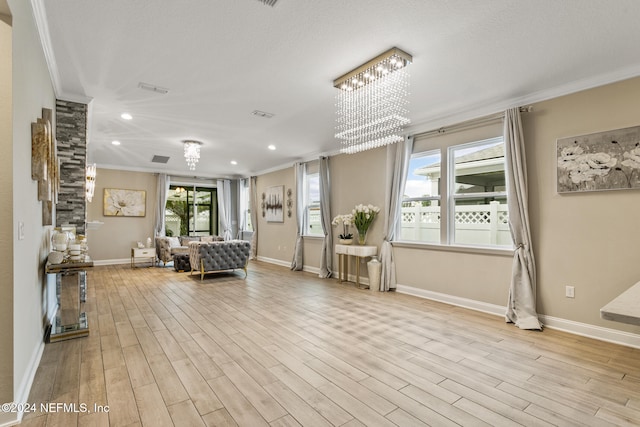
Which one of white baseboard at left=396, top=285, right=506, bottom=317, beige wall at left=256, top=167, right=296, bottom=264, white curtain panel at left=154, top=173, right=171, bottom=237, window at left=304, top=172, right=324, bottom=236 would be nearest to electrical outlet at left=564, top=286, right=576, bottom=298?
white baseboard at left=396, top=285, right=506, bottom=317

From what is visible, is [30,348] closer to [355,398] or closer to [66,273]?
[66,273]

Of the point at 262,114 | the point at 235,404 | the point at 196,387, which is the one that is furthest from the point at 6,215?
the point at 262,114

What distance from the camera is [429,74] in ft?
10.7

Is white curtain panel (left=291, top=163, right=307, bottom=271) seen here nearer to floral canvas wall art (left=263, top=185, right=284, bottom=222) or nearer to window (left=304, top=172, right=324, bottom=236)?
window (left=304, top=172, right=324, bottom=236)

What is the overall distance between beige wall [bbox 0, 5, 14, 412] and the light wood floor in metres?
0.36

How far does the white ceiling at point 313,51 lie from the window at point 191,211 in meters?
5.53

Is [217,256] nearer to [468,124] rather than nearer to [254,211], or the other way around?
[254,211]

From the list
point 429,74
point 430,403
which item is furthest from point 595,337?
point 429,74

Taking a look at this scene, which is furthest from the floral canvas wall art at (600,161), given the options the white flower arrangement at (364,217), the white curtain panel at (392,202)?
the white flower arrangement at (364,217)

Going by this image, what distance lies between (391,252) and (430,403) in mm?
3285

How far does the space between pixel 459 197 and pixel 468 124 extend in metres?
1.03

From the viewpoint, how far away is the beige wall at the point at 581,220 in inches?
121

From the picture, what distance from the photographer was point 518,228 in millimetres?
3740

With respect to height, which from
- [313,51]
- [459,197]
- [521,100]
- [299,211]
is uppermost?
[313,51]
